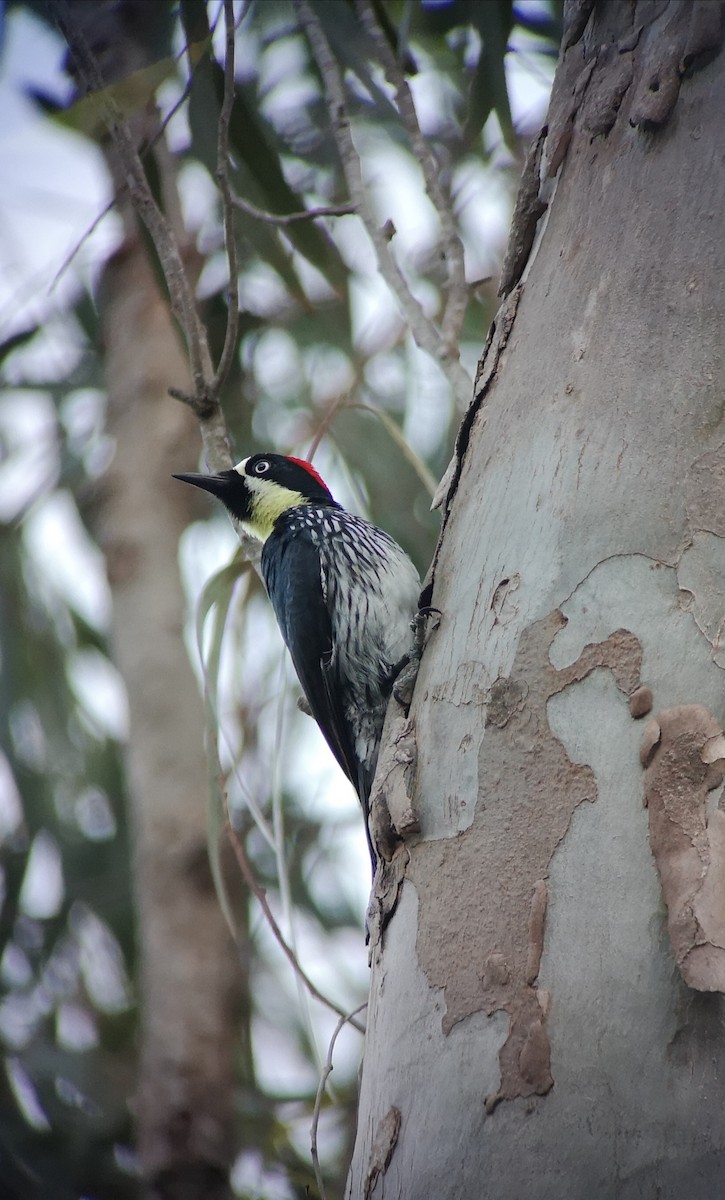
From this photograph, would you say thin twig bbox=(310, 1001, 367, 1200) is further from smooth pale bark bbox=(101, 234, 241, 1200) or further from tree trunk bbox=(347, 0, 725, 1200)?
smooth pale bark bbox=(101, 234, 241, 1200)

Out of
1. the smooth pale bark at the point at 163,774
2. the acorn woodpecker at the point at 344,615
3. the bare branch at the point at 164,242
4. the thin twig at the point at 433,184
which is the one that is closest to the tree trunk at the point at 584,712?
the thin twig at the point at 433,184

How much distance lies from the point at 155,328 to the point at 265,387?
67cm

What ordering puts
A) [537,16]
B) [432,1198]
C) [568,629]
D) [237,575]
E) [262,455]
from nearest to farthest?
1. [432,1198]
2. [568,629]
3. [237,575]
4. [537,16]
5. [262,455]

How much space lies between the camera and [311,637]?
100 inches

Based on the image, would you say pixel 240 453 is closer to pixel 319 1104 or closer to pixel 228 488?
pixel 228 488

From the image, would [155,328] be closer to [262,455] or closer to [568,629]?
[262,455]

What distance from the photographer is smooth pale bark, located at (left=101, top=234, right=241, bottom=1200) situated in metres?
3.16

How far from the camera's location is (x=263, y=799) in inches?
148

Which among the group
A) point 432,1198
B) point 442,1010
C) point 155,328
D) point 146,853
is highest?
point 155,328

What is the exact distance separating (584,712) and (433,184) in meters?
1.26

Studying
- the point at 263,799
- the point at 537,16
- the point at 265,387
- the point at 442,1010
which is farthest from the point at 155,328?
the point at 442,1010

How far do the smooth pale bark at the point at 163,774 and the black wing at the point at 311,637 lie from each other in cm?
73

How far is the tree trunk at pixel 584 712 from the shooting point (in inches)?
42.8

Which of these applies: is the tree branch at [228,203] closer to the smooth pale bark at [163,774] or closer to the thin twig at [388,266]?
the thin twig at [388,266]
